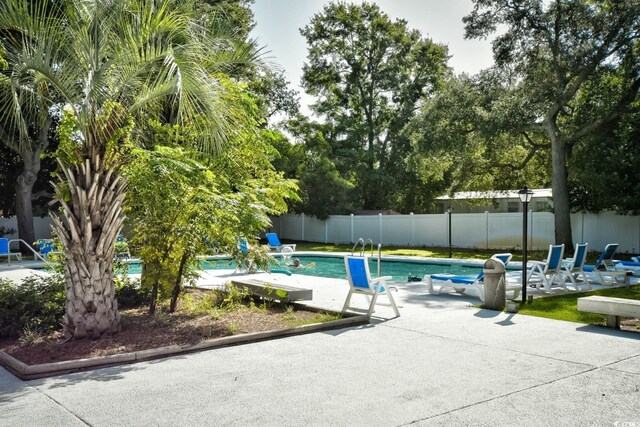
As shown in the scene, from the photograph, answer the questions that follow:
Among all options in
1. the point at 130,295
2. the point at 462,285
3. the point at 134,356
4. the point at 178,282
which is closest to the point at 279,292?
the point at 178,282

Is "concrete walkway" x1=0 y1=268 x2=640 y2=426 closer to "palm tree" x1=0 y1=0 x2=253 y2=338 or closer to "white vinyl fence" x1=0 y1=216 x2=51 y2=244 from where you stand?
"palm tree" x1=0 y1=0 x2=253 y2=338

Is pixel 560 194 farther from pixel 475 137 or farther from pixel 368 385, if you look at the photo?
pixel 368 385

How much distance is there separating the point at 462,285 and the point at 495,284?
1793 mm

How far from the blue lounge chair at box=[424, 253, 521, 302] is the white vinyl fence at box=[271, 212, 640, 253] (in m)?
13.2

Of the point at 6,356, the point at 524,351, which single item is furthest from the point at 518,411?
the point at 6,356

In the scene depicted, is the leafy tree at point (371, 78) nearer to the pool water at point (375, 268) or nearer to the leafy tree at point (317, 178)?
the leafy tree at point (317, 178)

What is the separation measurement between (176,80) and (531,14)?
2006cm

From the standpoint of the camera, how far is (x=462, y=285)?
36.6 feet

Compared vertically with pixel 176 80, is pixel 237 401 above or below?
below

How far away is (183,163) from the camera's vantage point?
7172 mm

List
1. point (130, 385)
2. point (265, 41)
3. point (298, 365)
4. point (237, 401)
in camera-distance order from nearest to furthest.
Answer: point (237, 401), point (130, 385), point (298, 365), point (265, 41)

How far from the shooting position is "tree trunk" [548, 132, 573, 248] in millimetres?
22109

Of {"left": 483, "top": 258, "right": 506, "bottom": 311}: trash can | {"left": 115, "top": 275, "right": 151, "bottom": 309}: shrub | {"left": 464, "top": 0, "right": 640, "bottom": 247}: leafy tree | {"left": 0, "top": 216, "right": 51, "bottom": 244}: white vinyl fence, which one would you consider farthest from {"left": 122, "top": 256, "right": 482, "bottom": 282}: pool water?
{"left": 0, "top": 216, "right": 51, "bottom": 244}: white vinyl fence

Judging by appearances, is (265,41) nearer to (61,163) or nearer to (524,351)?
(61,163)
